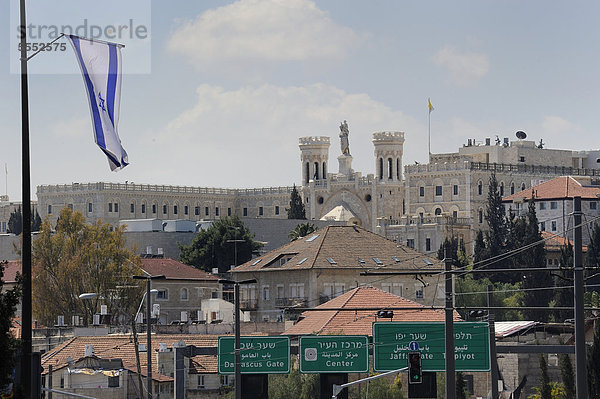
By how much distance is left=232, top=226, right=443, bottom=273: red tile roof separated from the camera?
3728 inches

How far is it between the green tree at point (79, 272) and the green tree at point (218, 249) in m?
33.2

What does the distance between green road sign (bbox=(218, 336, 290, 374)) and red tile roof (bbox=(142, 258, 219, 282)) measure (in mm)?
56864

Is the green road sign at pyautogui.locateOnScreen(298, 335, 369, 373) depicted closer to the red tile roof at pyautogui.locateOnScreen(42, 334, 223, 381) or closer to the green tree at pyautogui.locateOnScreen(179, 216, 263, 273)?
the red tile roof at pyautogui.locateOnScreen(42, 334, 223, 381)

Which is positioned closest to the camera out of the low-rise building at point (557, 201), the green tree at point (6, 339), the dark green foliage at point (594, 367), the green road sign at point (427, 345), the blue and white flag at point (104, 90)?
the green tree at point (6, 339)

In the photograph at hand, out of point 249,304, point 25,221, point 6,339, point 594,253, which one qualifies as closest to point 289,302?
point 249,304

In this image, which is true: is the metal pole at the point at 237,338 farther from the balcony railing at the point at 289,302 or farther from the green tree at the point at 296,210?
the green tree at the point at 296,210

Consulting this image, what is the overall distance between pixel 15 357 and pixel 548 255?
12379 centimetres

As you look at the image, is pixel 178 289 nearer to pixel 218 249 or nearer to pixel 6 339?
pixel 218 249

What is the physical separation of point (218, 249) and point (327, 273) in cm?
5977

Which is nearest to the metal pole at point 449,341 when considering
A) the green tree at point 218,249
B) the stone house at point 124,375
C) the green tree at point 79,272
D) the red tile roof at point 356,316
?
the stone house at point 124,375

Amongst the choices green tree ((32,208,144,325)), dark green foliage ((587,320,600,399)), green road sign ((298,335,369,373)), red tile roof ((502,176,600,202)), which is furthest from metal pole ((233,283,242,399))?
red tile roof ((502,176,600,202))

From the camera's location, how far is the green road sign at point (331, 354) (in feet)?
177

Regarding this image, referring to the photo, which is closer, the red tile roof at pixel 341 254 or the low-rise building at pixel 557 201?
the red tile roof at pixel 341 254

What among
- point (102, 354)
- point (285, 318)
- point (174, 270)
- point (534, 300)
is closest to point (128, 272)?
point (174, 270)
